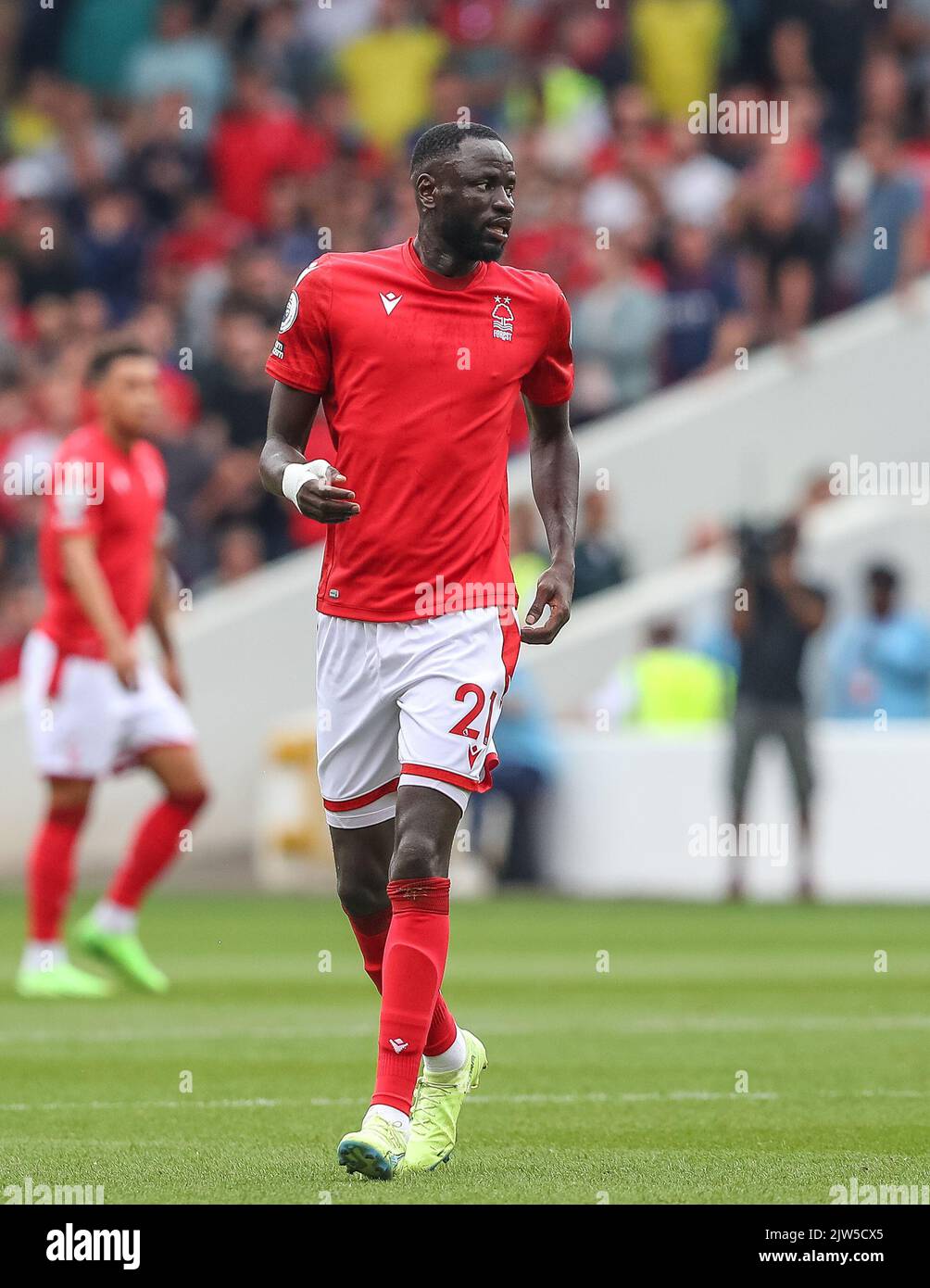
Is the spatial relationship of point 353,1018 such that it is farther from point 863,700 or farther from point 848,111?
point 848,111

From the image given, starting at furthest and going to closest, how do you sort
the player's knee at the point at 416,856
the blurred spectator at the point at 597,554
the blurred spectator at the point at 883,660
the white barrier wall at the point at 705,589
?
the white barrier wall at the point at 705,589
the blurred spectator at the point at 597,554
the blurred spectator at the point at 883,660
the player's knee at the point at 416,856

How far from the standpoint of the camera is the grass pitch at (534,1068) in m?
6.34

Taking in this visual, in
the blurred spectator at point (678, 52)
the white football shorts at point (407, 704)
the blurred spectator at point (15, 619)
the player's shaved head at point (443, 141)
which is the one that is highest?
the blurred spectator at point (678, 52)

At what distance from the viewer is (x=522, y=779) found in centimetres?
1844

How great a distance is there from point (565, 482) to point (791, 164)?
15.2 meters

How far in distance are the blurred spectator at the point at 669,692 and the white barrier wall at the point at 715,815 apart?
0.30m

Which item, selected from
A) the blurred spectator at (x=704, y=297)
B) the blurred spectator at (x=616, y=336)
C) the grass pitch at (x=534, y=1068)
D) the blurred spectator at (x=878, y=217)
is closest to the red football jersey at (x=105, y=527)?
the grass pitch at (x=534, y=1068)

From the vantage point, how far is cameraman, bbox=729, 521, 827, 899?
17094 mm

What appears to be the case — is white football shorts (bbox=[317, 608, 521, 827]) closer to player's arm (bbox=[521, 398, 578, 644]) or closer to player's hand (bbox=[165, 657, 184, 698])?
player's arm (bbox=[521, 398, 578, 644])

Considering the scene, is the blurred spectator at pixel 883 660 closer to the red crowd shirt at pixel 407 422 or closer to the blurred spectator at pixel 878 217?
the blurred spectator at pixel 878 217

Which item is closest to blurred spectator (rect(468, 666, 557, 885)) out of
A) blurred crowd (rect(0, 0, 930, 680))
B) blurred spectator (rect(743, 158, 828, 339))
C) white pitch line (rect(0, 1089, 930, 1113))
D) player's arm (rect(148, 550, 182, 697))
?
blurred crowd (rect(0, 0, 930, 680))

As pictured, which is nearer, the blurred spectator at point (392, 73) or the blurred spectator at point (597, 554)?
the blurred spectator at point (597, 554)

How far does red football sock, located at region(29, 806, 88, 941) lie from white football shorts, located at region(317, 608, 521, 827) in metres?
5.02

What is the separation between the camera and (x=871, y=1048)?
30.2 ft
